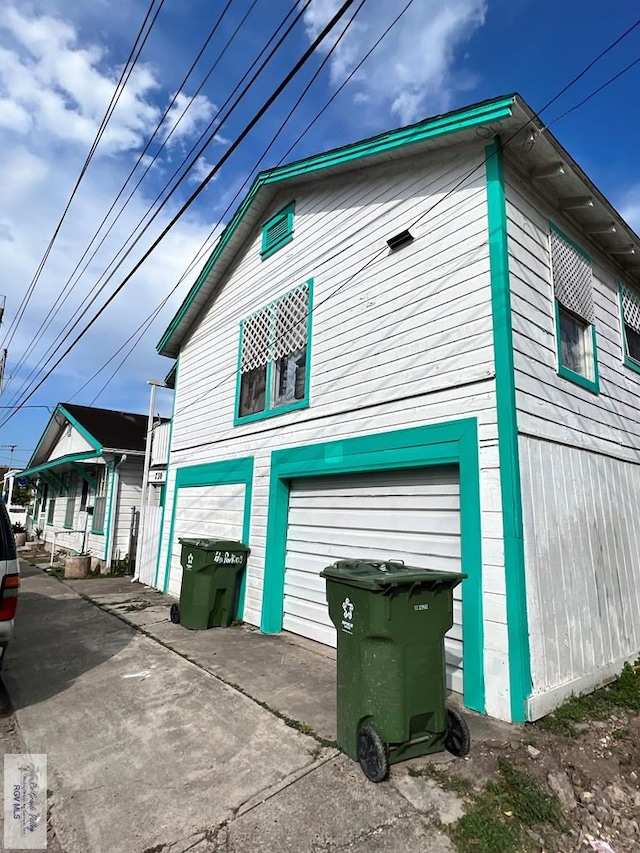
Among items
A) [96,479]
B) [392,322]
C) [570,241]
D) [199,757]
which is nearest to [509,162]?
[570,241]

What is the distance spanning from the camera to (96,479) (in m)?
14.9

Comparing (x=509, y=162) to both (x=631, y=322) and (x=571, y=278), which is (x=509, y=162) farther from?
(x=631, y=322)

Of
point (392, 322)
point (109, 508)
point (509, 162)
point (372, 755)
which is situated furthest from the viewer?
point (109, 508)

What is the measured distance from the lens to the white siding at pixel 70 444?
51.8 ft

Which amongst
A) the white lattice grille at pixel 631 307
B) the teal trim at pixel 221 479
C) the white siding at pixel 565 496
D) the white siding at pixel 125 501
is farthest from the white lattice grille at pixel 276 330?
the white siding at pixel 125 501

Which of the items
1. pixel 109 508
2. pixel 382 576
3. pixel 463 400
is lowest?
pixel 382 576

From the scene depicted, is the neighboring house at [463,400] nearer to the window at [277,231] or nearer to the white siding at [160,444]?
the window at [277,231]

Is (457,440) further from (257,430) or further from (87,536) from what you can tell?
(87,536)

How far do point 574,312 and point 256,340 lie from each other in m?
4.89

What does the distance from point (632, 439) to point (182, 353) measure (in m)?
8.92

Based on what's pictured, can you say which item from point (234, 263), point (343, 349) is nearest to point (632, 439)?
point (343, 349)

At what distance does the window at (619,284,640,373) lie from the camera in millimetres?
6938

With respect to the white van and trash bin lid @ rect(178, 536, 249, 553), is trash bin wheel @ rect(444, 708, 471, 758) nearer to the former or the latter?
the white van

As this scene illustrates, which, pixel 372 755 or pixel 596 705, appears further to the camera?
pixel 596 705
